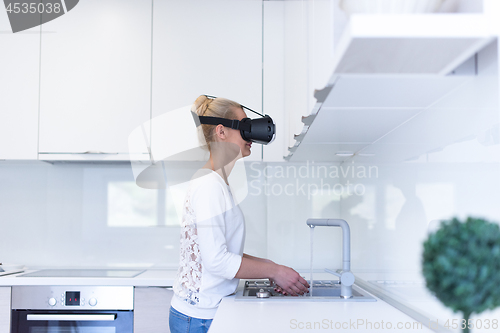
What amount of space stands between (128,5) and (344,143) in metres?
1.36

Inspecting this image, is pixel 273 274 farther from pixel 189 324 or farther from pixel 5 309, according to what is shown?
pixel 5 309

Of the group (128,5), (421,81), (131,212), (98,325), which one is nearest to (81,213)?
(131,212)

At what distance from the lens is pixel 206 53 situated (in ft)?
7.02

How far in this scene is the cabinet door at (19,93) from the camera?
2107 millimetres

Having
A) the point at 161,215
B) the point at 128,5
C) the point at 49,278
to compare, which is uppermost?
the point at 128,5

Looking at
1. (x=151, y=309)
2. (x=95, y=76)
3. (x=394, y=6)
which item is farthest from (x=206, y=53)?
(x=394, y=6)

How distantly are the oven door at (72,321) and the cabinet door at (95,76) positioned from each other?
0.76m

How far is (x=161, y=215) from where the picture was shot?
2391mm

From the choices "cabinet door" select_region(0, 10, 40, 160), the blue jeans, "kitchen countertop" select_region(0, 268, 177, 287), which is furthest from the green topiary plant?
"cabinet door" select_region(0, 10, 40, 160)

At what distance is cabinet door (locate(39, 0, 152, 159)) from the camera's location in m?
2.12

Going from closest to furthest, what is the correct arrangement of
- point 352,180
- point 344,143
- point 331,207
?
1. point 344,143
2. point 352,180
3. point 331,207

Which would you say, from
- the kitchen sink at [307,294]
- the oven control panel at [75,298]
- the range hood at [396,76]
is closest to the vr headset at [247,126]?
the range hood at [396,76]

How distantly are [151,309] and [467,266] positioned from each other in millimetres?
1678

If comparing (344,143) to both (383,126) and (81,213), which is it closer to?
(383,126)
